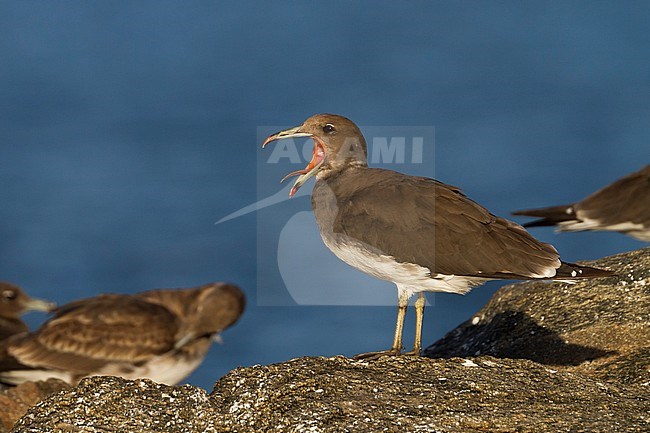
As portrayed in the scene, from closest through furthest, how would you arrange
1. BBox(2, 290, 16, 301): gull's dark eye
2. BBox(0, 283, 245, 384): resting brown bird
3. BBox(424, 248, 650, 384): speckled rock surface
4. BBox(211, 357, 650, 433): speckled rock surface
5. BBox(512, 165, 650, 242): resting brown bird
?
BBox(211, 357, 650, 433): speckled rock surface → BBox(424, 248, 650, 384): speckled rock surface → BBox(512, 165, 650, 242): resting brown bird → BBox(0, 283, 245, 384): resting brown bird → BBox(2, 290, 16, 301): gull's dark eye

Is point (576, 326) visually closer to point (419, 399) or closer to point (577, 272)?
point (577, 272)

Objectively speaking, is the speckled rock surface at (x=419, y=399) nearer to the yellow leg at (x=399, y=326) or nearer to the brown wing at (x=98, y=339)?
the yellow leg at (x=399, y=326)

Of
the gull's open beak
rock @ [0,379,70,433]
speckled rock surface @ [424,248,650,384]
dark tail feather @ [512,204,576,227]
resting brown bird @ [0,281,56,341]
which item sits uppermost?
the gull's open beak

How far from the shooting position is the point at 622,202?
44.3 ft

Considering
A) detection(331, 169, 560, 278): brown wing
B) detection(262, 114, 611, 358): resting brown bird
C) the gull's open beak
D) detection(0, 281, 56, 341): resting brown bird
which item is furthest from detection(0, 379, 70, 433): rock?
detection(0, 281, 56, 341): resting brown bird

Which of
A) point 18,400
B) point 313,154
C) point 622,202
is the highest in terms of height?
point 313,154

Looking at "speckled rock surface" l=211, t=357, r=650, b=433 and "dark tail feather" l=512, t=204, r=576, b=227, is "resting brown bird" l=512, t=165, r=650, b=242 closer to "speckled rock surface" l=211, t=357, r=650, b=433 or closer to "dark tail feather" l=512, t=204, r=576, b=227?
"dark tail feather" l=512, t=204, r=576, b=227

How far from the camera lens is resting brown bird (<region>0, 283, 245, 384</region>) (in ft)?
50.1

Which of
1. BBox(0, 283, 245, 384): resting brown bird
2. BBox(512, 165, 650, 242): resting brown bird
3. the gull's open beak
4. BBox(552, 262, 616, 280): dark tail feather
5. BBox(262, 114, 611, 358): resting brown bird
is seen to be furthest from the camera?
BBox(0, 283, 245, 384): resting brown bird

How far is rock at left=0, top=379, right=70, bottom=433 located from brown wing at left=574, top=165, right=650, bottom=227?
23.2 ft

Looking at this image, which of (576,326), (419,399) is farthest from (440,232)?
(419,399)

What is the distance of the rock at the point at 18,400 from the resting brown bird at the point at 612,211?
6.43m

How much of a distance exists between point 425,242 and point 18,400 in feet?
17.1

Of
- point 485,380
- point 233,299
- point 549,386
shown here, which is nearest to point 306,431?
point 485,380
